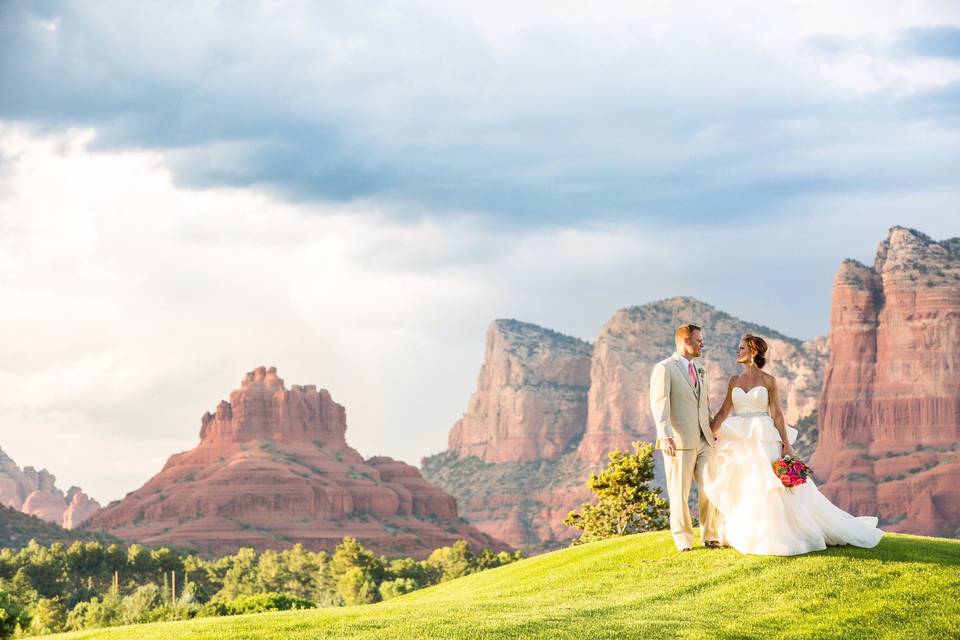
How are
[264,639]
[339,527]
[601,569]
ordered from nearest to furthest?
1. [264,639]
2. [601,569]
3. [339,527]

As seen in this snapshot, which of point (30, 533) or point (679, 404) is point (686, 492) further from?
point (30, 533)

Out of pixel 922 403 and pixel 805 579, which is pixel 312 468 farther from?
pixel 805 579

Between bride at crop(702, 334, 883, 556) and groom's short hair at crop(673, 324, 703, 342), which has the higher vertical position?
groom's short hair at crop(673, 324, 703, 342)

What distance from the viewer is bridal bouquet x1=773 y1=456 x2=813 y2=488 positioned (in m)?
19.1

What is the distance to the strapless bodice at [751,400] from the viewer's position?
64.3ft

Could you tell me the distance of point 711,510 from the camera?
20.6 m

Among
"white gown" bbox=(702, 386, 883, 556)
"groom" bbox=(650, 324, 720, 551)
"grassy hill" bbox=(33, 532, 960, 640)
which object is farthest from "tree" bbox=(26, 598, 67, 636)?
"white gown" bbox=(702, 386, 883, 556)

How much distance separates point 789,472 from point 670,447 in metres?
1.90

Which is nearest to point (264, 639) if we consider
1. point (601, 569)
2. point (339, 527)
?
point (601, 569)

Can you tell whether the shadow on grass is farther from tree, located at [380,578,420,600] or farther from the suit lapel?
tree, located at [380,578,420,600]

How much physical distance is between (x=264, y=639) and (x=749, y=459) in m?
8.14

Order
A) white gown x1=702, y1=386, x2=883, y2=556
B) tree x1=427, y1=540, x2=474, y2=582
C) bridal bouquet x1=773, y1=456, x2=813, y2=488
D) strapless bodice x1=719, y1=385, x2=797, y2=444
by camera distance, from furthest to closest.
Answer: tree x1=427, y1=540, x2=474, y2=582 < strapless bodice x1=719, y1=385, x2=797, y2=444 < white gown x1=702, y1=386, x2=883, y2=556 < bridal bouquet x1=773, y1=456, x2=813, y2=488

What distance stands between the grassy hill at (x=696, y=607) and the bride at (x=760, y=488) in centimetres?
29

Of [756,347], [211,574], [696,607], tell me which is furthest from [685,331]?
[211,574]
